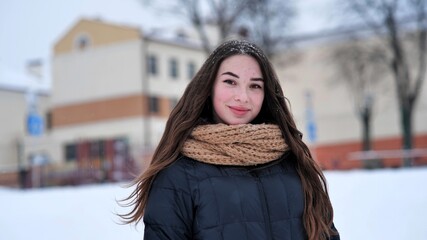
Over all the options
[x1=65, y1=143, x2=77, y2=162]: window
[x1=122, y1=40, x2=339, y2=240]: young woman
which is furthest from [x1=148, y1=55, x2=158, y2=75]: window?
[x1=122, y1=40, x2=339, y2=240]: young woman

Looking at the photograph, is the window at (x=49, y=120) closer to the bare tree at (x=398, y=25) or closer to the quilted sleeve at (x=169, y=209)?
the bare tree at (x=398, y=25)

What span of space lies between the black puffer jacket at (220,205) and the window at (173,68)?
138 feet

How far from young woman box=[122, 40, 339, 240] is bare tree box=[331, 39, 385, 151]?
3188 centimetres

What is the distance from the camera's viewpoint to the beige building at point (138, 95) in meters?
42.4

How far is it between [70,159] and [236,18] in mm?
15866

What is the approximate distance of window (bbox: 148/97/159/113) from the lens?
43.0 m

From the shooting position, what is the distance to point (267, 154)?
109 inches

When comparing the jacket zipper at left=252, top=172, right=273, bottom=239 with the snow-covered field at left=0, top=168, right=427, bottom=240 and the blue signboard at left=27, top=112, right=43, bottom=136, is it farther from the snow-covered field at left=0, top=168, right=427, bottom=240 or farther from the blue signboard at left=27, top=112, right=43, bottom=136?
the blue signboard at left=27, top=112, right=43, bottom=136

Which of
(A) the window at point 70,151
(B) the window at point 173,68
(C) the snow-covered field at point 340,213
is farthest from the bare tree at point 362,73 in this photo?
(C) the snow-covered field at point 340,213

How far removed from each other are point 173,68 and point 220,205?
4263 cm

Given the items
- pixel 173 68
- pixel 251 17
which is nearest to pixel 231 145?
pixel 251 17

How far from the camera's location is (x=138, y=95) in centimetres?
4294

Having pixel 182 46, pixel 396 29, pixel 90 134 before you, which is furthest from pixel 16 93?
pixel 396 29

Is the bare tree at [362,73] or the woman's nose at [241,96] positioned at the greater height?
the bare tree at [362,73]
